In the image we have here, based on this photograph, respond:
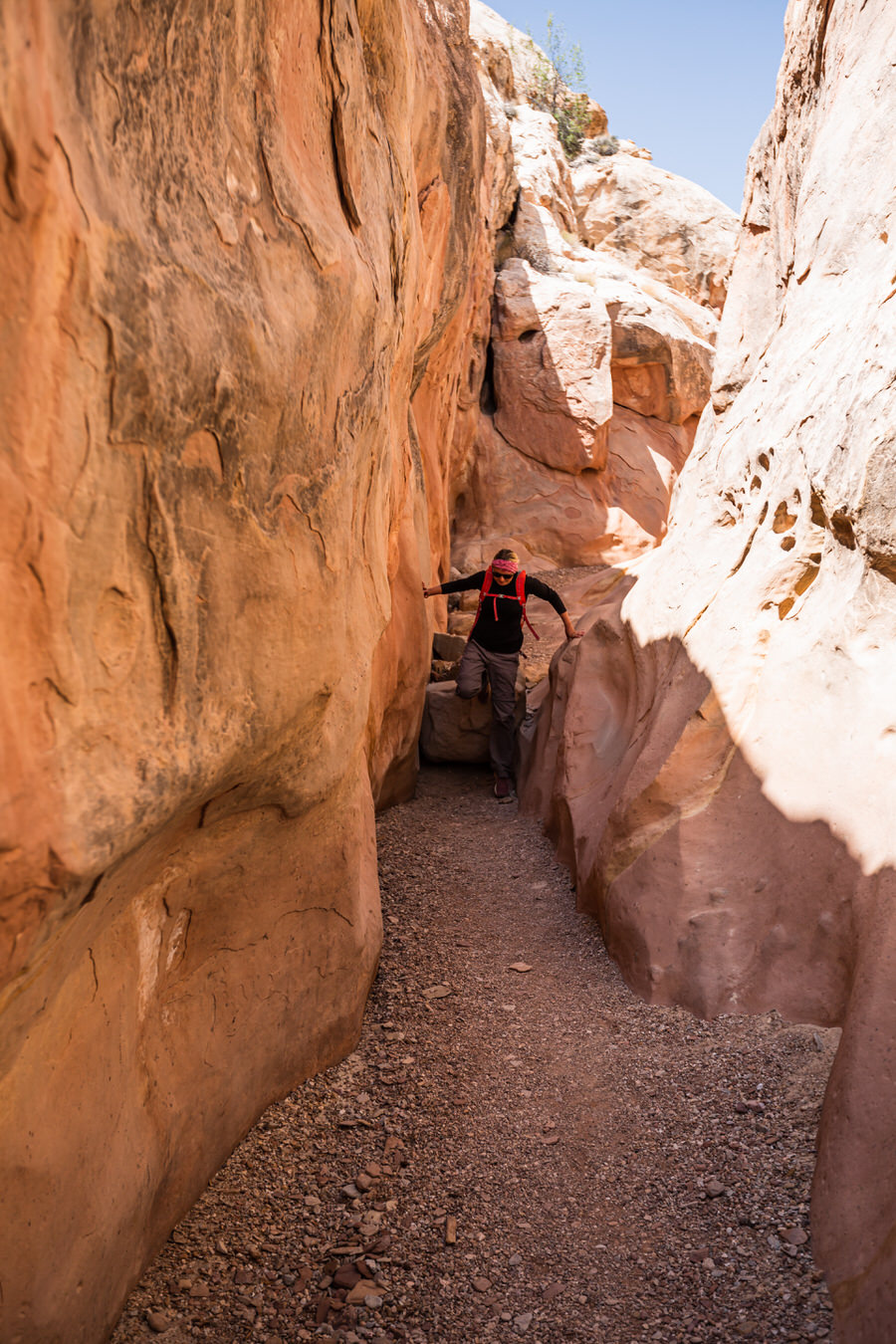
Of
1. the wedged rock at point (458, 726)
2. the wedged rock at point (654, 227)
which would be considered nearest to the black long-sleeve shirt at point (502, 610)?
the wedged rock at point (458, 726)

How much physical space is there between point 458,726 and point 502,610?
1098 millimetres

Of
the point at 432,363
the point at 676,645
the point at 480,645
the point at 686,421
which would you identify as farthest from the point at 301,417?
the point at 686,421

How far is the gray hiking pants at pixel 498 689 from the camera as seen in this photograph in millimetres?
7211

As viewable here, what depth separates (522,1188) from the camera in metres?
2.96

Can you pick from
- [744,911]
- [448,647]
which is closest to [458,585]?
[448,647]

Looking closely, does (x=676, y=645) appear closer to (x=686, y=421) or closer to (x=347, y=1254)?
(x=347, y=1254)

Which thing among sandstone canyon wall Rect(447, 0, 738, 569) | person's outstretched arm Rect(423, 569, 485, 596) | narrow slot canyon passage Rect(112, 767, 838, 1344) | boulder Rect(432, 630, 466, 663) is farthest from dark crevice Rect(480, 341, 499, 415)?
narrow slot canyon passage Rect(112, 767, 838, 1344)

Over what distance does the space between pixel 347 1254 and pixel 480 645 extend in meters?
5.03

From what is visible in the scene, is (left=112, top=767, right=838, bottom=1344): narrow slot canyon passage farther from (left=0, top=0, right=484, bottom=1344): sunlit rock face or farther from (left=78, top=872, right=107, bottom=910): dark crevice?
(left=78, top=872, right=107, bottom=910): dark crevice

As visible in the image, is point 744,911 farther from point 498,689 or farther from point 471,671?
point 471,671

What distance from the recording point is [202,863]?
112 inches

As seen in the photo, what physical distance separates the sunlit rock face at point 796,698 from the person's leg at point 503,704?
1150 mm

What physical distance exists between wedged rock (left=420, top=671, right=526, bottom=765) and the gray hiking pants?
0.17 m

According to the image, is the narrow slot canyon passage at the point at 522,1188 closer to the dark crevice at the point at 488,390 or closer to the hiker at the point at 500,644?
the hiker at the point at 500,644
